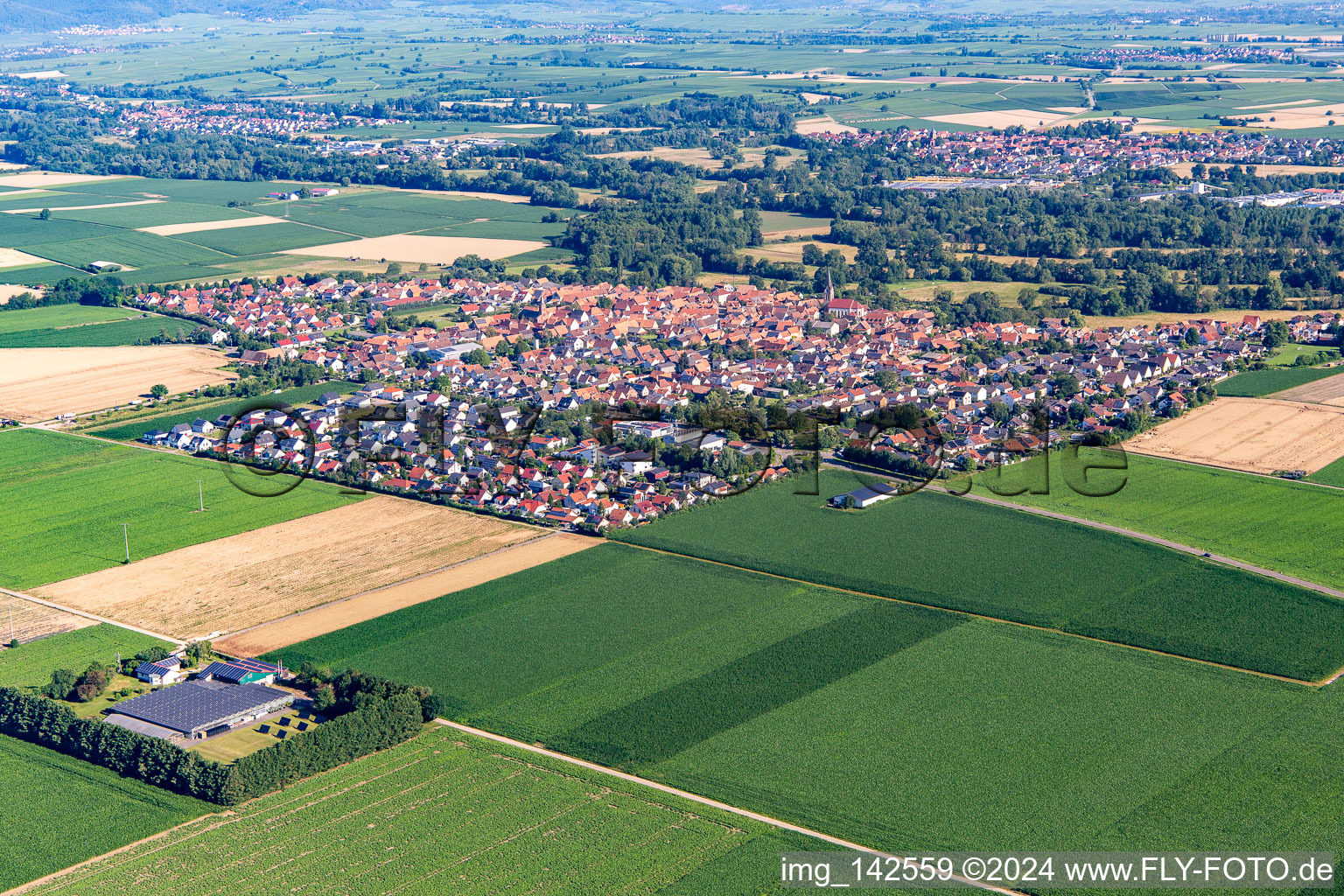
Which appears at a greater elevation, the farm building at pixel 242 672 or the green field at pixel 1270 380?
the green field at pixel 1270 380

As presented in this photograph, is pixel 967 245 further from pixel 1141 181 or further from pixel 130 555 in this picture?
pixel 130 555

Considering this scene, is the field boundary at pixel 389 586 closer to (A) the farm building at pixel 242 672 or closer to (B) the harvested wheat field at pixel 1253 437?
(A) the farm building at pixel 242 672

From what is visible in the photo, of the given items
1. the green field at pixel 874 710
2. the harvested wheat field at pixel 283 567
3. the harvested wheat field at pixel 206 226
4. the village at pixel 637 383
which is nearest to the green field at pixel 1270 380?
the village at pixel 637 383

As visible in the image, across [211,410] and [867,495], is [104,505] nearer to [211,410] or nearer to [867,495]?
[211,410]

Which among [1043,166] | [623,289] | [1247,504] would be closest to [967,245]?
[623,289]

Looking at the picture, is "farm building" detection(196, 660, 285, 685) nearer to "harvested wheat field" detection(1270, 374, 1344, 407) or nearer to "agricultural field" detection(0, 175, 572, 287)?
"harvested wheat field" detection(1270, 374, 1344, 407)

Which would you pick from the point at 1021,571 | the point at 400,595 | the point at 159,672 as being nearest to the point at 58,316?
the point at 400,595
